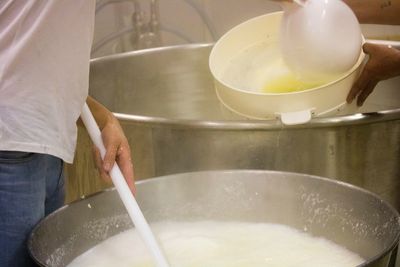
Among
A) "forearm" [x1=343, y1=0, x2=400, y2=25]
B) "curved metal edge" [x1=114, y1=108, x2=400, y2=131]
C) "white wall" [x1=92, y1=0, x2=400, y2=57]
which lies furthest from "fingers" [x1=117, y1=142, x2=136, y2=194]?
"white wall" [x1=92, y1=0, x2=400, y2=57]

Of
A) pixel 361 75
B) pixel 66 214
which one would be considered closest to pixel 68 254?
pixel 66 214

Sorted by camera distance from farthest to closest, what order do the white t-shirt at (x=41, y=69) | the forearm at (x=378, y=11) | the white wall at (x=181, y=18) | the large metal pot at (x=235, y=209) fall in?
1. the white wall at (x=181, y=18)
2. the forearm at (x=378, y=11)
3. the large metal pot at (x=235, y=209)
4. the white t-shirt at (x=41, y=69)

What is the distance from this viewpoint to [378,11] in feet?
4.99

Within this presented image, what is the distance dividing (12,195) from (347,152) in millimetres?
627

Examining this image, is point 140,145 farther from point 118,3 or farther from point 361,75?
point 118,3

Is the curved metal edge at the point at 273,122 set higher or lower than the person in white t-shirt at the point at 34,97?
lower

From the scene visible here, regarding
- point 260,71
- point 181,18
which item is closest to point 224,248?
point 260,71

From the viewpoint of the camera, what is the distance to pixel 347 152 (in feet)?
3.65

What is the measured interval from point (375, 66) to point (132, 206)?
2.12 ft

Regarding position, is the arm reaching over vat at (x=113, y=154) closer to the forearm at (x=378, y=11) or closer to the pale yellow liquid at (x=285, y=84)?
the pale yellow liquid at (x=285, y=84)

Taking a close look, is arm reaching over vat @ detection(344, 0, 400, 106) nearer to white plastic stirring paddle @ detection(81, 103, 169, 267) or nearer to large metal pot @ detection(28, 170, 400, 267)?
large metal pot @ detection(28, 170, 400, 267)

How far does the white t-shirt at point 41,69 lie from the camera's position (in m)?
0.71

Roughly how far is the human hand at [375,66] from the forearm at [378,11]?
0.34 meters

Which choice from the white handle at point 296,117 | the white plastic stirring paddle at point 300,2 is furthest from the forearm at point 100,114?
the white plastic stirring paddle at point 300,2
